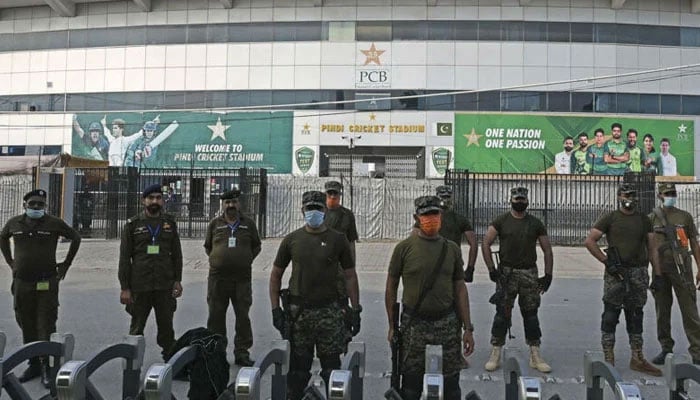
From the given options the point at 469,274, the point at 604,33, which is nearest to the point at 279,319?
the point at 469,274

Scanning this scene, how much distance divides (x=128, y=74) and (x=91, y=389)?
34013 millimetres

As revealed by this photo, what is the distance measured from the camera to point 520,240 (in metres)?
5.93

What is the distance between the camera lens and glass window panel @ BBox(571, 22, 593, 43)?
106ft

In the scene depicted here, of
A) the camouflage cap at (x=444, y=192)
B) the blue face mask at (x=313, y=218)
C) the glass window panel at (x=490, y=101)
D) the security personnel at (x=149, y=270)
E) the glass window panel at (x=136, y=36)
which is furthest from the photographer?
the glass window panel at (x=136, y=36)

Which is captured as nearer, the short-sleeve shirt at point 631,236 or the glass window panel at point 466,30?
the short-sleeve shirt at point 631,236

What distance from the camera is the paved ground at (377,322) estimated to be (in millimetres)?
5511

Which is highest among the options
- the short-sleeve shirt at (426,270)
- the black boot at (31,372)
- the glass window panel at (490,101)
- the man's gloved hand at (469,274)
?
the glass window panel at (490,101)

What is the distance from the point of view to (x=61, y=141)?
34656mm

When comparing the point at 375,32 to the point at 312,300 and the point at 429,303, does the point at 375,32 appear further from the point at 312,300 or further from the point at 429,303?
the point at 429,303

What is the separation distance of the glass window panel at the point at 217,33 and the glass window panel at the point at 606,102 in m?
21.8

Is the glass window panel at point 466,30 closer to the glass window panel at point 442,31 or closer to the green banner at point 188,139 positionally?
the glass window panel at point 442,31

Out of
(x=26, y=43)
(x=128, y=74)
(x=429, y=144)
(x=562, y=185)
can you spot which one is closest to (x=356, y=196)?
(x=562, y=185)

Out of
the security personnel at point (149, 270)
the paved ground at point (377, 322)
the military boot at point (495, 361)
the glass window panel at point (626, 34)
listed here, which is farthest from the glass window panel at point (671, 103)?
the security personnel at point (149, 270)

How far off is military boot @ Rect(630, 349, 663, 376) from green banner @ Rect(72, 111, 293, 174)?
2769 centimetres
